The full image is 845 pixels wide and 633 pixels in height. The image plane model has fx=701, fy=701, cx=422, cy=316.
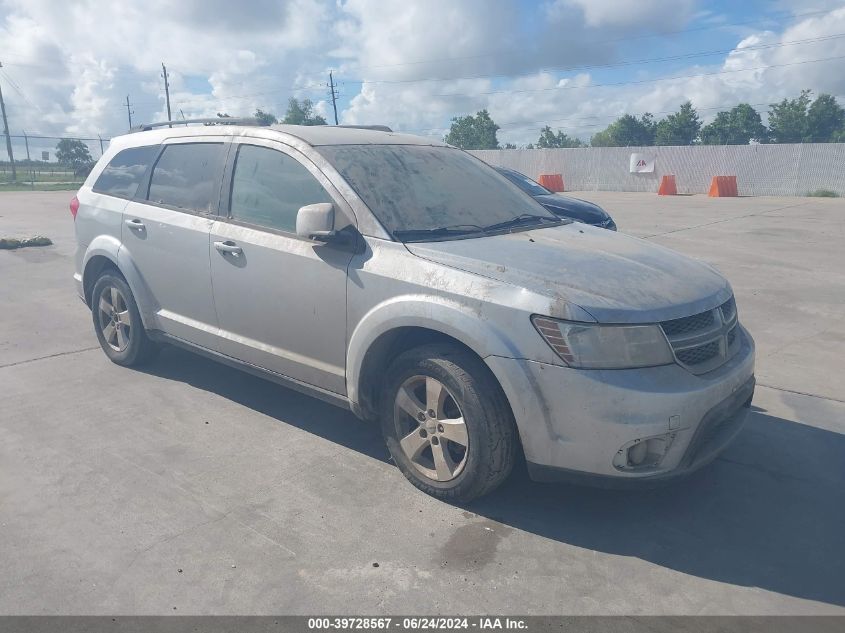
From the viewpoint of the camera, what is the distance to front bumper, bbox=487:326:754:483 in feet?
9.85

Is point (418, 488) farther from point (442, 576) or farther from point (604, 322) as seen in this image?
point (604, 322)

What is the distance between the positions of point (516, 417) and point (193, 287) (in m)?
2.51

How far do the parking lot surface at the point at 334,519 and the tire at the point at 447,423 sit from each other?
166mm

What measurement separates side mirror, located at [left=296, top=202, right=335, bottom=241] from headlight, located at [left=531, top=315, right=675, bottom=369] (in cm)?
125

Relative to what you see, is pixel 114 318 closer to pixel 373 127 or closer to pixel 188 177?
pixel 188 177

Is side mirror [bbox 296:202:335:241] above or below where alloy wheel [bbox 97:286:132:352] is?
above

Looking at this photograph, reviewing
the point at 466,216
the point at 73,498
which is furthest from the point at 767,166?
the point at 73,498

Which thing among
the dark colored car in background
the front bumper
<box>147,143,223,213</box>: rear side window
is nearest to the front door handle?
<box>147,143,223,213</box>: rear side window

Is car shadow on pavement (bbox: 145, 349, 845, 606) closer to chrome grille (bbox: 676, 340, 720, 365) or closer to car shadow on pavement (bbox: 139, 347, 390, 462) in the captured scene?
car shadow on pavement (bbox: 139, 347, 390, 462)

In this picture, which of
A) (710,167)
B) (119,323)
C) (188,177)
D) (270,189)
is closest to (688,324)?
(270,189)

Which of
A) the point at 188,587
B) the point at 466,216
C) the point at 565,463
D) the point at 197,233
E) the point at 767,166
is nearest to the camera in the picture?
the point at 188,587

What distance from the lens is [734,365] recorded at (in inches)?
135

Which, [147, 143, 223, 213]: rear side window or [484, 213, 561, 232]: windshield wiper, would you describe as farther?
[147, 143, 223, 213]: rear side window

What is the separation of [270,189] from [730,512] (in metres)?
3.09
